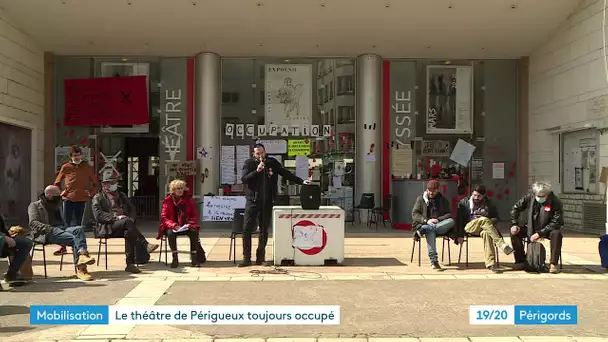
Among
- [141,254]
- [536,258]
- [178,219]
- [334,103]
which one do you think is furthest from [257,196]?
[334,103]

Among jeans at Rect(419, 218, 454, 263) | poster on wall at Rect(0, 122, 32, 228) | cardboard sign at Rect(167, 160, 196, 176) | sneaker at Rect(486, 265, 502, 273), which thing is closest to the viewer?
sneaker at Rect(486, 265, 502, 273)

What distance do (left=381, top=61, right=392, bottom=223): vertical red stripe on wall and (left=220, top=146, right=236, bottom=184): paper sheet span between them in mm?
4066

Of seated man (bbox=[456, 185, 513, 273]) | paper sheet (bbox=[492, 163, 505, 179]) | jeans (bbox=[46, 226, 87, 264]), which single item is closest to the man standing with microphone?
jeans (bbox=[46, 226, 87, 264])

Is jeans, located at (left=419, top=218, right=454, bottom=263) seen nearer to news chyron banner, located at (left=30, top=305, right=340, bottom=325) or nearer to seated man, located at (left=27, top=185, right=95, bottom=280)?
news chyron banner, located at (left=30, top=305, right=340, bottom=325)

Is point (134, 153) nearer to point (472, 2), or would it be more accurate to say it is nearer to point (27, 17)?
point (27, 17)

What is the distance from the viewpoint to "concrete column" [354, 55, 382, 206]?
14.4 metres

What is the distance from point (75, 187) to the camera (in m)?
8.73

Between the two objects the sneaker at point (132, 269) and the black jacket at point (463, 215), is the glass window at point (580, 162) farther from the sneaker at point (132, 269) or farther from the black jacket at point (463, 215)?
the sneaker at point (132, 269)

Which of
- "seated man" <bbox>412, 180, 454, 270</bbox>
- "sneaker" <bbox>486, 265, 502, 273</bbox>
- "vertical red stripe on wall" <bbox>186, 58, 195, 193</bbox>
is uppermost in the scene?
"vertical red stripe on wall" <bbox>186, 58, 195, 193</bbox>

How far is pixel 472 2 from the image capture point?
39.3 feet

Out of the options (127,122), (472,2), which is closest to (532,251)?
(472,2)

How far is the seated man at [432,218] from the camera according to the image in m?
7.81

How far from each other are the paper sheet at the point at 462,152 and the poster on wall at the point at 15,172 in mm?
11079

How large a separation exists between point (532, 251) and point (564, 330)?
9.13 ft
